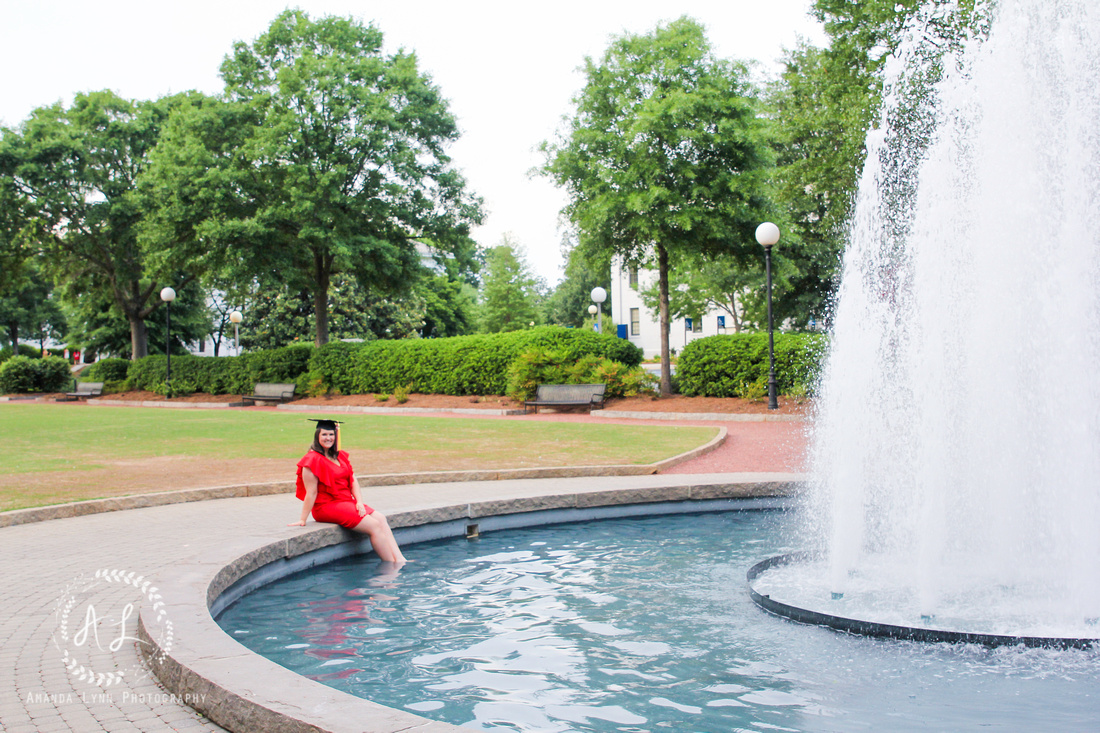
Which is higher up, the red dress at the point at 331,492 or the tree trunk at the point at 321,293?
the tree trunk at the point at 321,293

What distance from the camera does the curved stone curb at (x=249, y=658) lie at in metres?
3.50

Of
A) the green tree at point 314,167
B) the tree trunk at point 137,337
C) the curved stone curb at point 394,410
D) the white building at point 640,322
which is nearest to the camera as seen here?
the curved stone curb at point 394,410

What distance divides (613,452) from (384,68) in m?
22.7

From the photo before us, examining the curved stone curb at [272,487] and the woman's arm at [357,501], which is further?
the curved stone curb at [272,487]

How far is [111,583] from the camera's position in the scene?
6.47 metres

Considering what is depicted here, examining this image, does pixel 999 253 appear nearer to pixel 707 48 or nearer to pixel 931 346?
pixel 931 346

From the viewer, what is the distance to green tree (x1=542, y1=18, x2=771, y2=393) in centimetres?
2366

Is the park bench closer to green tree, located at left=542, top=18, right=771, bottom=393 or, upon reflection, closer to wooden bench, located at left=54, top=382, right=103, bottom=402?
wooden bench, located at left=54, top=382, right=103, bottom=402

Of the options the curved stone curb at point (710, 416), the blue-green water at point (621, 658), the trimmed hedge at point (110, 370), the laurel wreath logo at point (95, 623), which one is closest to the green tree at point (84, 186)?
the trimmed hedge at point (110, 370)

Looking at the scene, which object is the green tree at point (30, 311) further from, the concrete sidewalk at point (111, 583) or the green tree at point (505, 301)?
the concrete sidewalk at point (111, 583)

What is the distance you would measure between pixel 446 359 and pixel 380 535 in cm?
2185

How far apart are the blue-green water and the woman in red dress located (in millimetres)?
314

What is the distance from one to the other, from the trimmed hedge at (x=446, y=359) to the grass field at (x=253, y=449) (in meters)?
5.47

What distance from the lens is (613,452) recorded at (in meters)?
14.6
